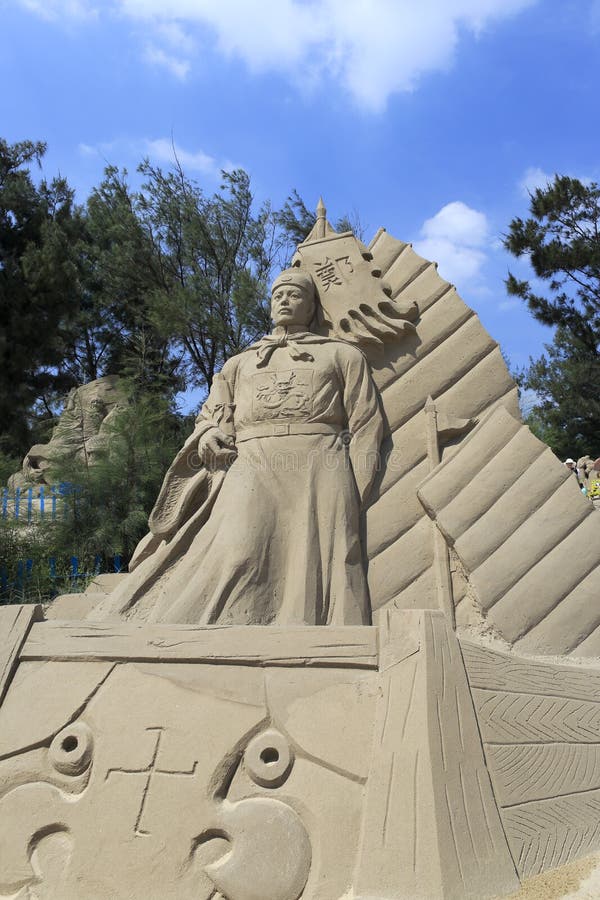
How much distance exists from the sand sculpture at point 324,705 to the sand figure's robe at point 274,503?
0.05 ft

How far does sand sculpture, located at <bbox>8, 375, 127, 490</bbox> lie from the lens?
10320 millimetres

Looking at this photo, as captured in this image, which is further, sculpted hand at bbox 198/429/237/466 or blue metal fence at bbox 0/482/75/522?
blue metal fence at bbox 0/482/75/522

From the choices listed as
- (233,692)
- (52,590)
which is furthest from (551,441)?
(233,692)

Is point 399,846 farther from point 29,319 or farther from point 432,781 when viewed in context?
point 29,319

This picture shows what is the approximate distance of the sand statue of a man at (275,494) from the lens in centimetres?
330

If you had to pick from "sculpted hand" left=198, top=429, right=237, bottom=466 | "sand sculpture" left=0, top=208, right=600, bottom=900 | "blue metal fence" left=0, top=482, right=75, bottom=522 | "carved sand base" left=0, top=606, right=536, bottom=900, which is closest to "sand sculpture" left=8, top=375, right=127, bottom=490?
"blue metal fence" left=0, top=482, right=75, bottom=522

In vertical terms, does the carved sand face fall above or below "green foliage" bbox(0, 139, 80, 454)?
below

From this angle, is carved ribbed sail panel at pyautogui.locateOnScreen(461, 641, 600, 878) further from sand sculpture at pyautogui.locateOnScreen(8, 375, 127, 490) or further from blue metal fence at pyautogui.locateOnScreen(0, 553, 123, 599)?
sand sculpture at pyautogui.locateOnScreen(8, 375, 127, 490)

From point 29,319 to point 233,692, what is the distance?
959 cm

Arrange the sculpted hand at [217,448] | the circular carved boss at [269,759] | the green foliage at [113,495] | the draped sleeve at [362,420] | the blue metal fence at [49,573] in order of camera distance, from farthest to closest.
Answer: the green foliage at [113,495], the blue metal fence at [49,573], the sculpted hand at [217,448], the draped sleeve at [362,420], the circular carved boss at [269,759]

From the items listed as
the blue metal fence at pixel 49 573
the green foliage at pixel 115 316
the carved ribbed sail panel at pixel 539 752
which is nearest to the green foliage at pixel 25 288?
the green foliage at pixel 115 316

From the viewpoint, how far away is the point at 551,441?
50.9 ft

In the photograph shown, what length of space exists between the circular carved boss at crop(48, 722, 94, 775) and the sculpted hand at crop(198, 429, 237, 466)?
1.74 metres

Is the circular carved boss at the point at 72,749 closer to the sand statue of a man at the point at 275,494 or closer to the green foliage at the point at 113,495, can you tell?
the sand statue of a man at the point at 275,494
